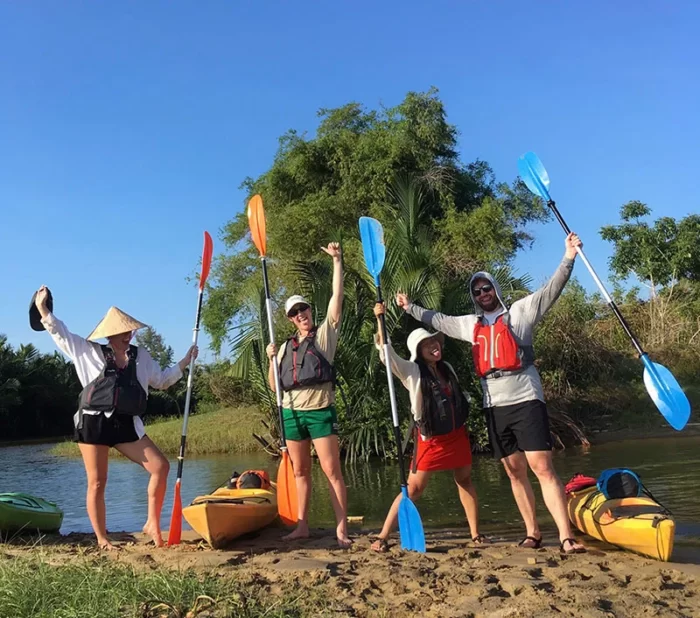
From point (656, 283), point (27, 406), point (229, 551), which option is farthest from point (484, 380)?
point (27, 406)

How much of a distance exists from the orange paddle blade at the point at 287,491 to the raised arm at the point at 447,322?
137cm

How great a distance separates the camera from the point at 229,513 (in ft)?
13.8

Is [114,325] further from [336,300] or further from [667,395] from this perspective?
[667,395]

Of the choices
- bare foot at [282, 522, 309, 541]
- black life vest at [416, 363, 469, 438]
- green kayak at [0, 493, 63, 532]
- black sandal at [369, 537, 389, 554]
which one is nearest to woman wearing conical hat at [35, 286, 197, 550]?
bare foot at [282, 522, 309, 541]

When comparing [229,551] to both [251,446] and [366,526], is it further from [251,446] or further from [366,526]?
[251,446]

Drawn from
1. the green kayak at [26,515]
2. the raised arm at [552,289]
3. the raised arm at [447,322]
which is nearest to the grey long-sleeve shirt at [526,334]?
the raised arm at [552,289]

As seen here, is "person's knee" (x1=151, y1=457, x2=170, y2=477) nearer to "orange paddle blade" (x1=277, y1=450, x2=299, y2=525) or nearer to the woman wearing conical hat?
the woman wearing conical hat

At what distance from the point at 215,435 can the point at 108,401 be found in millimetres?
11876

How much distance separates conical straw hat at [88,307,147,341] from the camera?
436 cm

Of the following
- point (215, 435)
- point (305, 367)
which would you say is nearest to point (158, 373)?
point (305, 367)

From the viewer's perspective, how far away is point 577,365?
13484 mm

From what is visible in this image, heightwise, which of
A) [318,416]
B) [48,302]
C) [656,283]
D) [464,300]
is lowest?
[318,416]

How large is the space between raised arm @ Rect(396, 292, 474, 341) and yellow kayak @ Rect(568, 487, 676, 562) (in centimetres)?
139

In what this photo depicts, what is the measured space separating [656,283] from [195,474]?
16632 millimetres
